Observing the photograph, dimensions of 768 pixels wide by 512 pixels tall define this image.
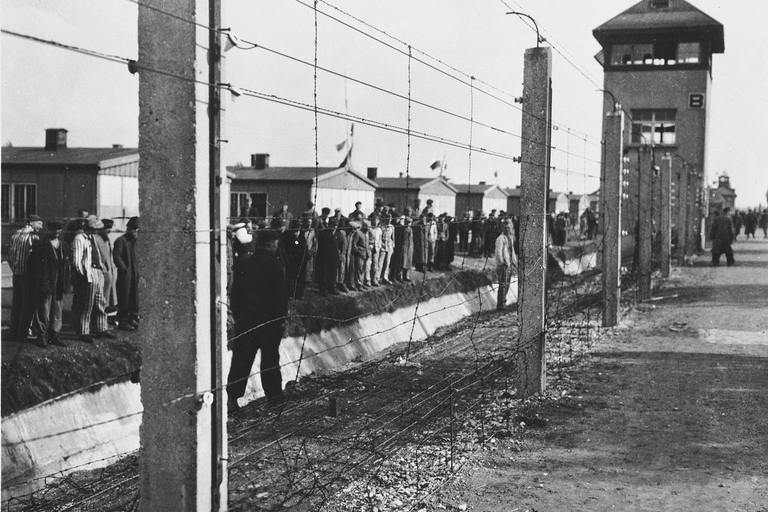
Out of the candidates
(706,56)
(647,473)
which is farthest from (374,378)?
(706,56)

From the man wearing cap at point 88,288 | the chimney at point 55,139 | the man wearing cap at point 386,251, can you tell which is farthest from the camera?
the chimney at point 55,139

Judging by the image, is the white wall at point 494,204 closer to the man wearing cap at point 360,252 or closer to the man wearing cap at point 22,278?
the man wearing cap at point 360,252

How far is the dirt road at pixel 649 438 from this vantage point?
616 centimetres

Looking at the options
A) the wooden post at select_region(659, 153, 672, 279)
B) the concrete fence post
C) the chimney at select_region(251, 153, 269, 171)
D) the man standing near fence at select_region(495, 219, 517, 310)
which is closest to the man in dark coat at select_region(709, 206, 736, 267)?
the concrete fence post

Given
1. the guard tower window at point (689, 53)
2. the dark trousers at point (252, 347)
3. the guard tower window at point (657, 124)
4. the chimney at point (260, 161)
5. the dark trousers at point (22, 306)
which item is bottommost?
the dark trousers at point (252, 347)

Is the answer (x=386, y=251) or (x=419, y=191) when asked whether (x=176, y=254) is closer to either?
(x=386, y=251)

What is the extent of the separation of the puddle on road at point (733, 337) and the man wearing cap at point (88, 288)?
29.7ft

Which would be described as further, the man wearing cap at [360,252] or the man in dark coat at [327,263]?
the man wearing cap at [360,252]

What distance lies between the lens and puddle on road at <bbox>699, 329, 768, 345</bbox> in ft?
42.1

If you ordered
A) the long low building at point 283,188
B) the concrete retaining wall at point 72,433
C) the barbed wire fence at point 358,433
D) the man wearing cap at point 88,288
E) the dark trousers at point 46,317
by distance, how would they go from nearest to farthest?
the barbed wire fence at point 358,433, the concrete retaining wall at point 72,433, the dark trousers at point 46,317, the man wearing cap at point 88,288, the long low building at point 283,188

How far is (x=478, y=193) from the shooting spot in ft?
Answer: 158

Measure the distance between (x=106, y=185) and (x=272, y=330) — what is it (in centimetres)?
1456

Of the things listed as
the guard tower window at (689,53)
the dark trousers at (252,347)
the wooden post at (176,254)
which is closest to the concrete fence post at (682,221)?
the guard tower window at (689,53)

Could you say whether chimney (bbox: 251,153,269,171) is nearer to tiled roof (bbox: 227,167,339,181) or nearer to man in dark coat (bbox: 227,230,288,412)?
tiled roof (bbox: 227,167,339,181)
